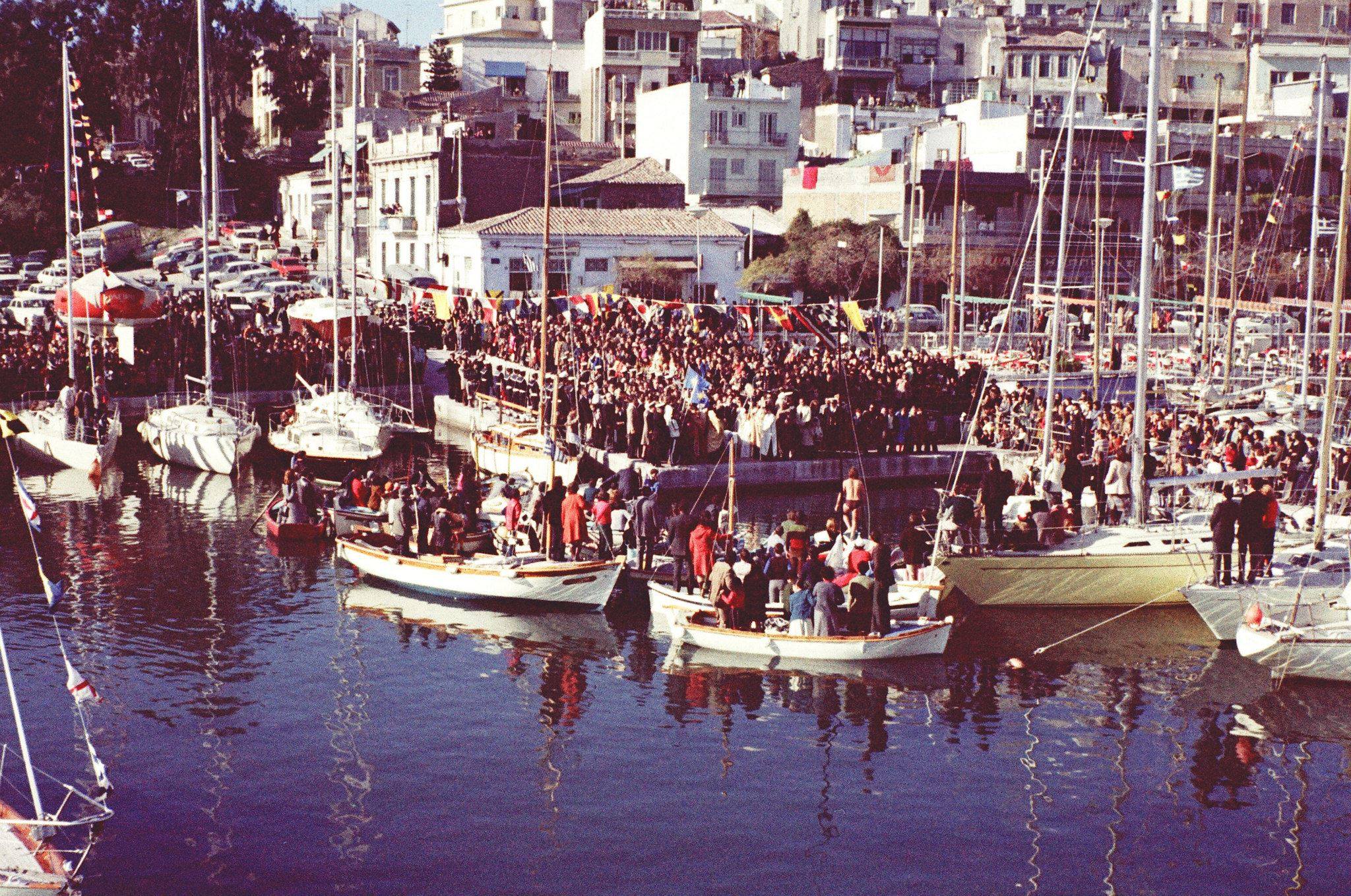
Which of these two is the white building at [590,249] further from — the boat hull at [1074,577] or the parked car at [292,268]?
the boat hull at [1074,577]

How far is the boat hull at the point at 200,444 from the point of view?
37.6 m

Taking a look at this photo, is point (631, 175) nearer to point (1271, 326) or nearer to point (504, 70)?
point (504, 70)

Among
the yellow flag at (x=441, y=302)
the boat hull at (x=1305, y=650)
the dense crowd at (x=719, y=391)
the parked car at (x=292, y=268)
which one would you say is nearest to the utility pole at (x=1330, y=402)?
the boat hull at (x=1305, y=650)

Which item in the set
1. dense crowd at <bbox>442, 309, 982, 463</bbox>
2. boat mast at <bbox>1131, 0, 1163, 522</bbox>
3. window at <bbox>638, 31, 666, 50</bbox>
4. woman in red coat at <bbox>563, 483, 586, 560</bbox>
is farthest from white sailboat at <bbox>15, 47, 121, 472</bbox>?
window at <bbox>638, 31, 666, 50</bbox>

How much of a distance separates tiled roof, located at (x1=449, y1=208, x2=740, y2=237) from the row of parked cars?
8294 mm

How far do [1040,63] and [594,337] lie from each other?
56.2 meters

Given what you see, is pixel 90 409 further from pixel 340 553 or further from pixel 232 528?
pixel 340 553

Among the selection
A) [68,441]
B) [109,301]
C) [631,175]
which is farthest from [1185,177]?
[631,175]

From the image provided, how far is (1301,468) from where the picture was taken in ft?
98.0

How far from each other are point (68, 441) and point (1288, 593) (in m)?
27.8

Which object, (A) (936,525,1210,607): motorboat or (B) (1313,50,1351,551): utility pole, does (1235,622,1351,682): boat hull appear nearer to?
(B) (1313,50,1351,551): utility pole

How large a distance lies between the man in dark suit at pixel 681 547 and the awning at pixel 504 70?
254 feet

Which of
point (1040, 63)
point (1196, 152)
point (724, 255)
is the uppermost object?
point (1040, 63)

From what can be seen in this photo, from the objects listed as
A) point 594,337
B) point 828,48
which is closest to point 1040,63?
point 828,48
